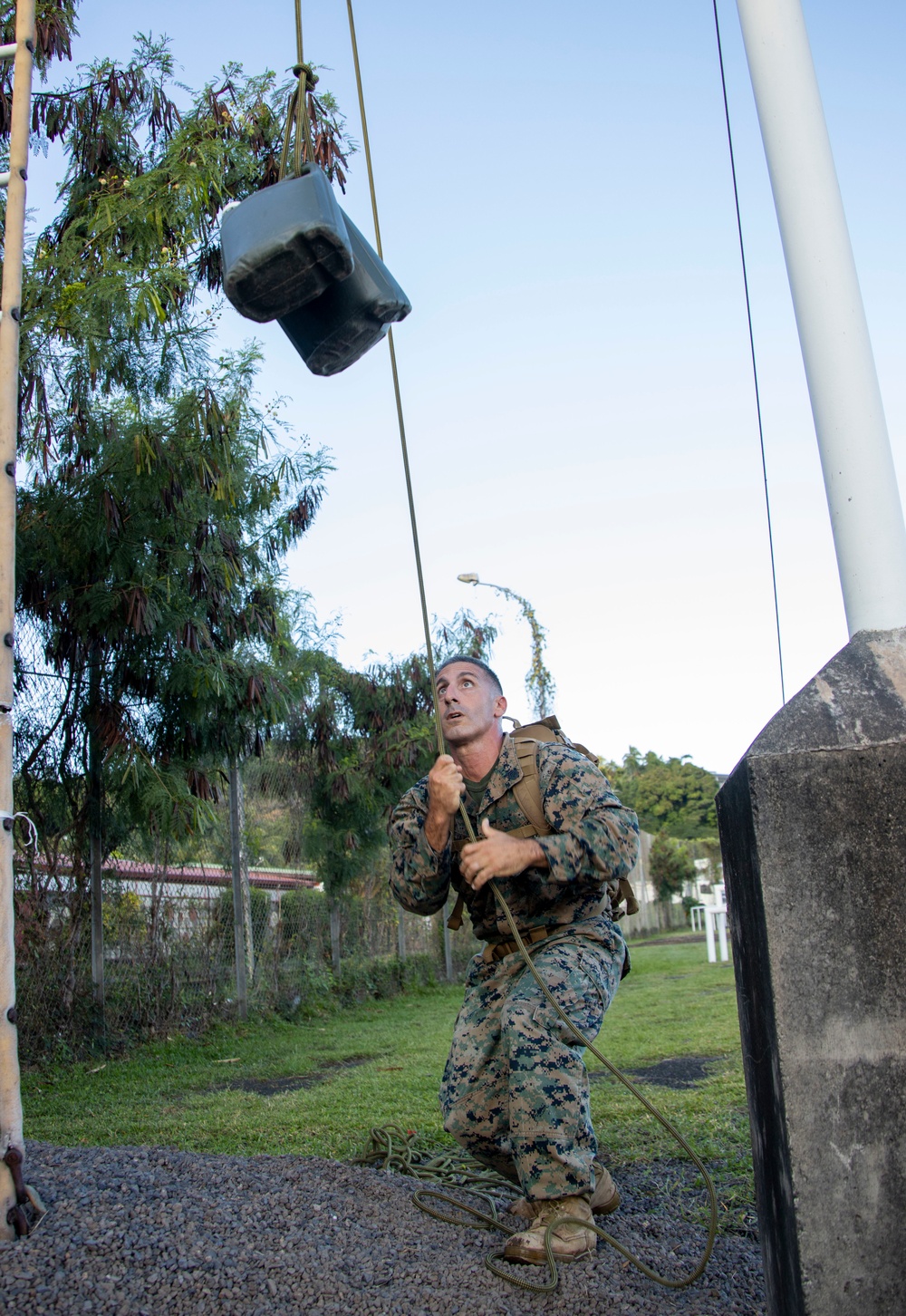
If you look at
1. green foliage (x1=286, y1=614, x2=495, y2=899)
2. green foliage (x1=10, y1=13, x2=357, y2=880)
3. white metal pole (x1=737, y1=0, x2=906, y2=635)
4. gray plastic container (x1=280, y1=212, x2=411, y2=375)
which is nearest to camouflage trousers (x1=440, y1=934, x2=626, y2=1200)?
white metal pole (x1=737, y1=0, x2=906, y2=635)

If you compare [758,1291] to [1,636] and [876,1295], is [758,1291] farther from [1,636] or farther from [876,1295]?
[1,636]

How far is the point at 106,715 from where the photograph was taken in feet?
25.9

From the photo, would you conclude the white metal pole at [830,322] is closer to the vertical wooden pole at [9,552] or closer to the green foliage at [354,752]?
the vertical wooden pole at [9,552]

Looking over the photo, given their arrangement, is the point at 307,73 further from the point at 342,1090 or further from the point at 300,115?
the point at 342,1090

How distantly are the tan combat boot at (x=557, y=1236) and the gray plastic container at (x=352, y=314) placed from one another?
262cm

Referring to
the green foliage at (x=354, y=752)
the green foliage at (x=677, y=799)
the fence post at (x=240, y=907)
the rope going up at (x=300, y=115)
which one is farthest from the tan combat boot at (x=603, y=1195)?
the green foliage at (x=677, y=799)

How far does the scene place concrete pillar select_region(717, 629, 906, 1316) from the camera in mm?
1869

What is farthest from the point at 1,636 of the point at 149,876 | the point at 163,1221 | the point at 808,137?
the point at 149,876

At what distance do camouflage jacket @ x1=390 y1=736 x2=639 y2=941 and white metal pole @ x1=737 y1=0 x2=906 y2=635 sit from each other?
4.17ft

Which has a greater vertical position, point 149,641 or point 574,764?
point 149,641

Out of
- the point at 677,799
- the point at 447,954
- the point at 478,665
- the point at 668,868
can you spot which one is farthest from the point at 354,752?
the point at 677,799

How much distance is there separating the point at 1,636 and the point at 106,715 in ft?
16.0

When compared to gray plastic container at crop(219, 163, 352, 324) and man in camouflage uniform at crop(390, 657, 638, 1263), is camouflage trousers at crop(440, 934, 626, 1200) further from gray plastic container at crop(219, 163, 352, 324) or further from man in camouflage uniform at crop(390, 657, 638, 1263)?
gray plastic container at crop(219, 163, 352, 324)

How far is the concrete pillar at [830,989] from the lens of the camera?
1.87 m
